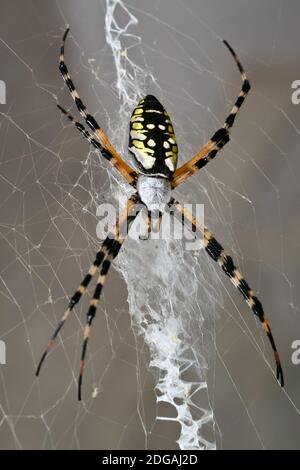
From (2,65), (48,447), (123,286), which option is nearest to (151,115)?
(123,286)

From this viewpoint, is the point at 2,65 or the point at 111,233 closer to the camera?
the point at 111,233

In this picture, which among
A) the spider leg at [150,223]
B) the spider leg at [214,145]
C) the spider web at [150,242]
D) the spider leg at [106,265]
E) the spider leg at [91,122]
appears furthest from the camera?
the spider web at [150,242]

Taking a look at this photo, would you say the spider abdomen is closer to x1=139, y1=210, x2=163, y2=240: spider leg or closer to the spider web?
x1=139, y1=210, x2=163, y2=240: spider leg

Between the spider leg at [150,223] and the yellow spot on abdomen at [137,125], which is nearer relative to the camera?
the yellow spot on abdomen at [137,125]

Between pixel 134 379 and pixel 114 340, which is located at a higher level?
pixel 114 340

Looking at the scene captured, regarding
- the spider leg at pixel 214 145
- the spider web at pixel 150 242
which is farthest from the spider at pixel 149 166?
the spider web at pixel 150 242

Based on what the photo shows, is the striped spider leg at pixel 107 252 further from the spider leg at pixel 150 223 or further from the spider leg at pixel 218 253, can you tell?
the spider leg at pixel 218 253

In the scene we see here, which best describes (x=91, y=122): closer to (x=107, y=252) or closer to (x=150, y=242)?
(x=107, y=252)
